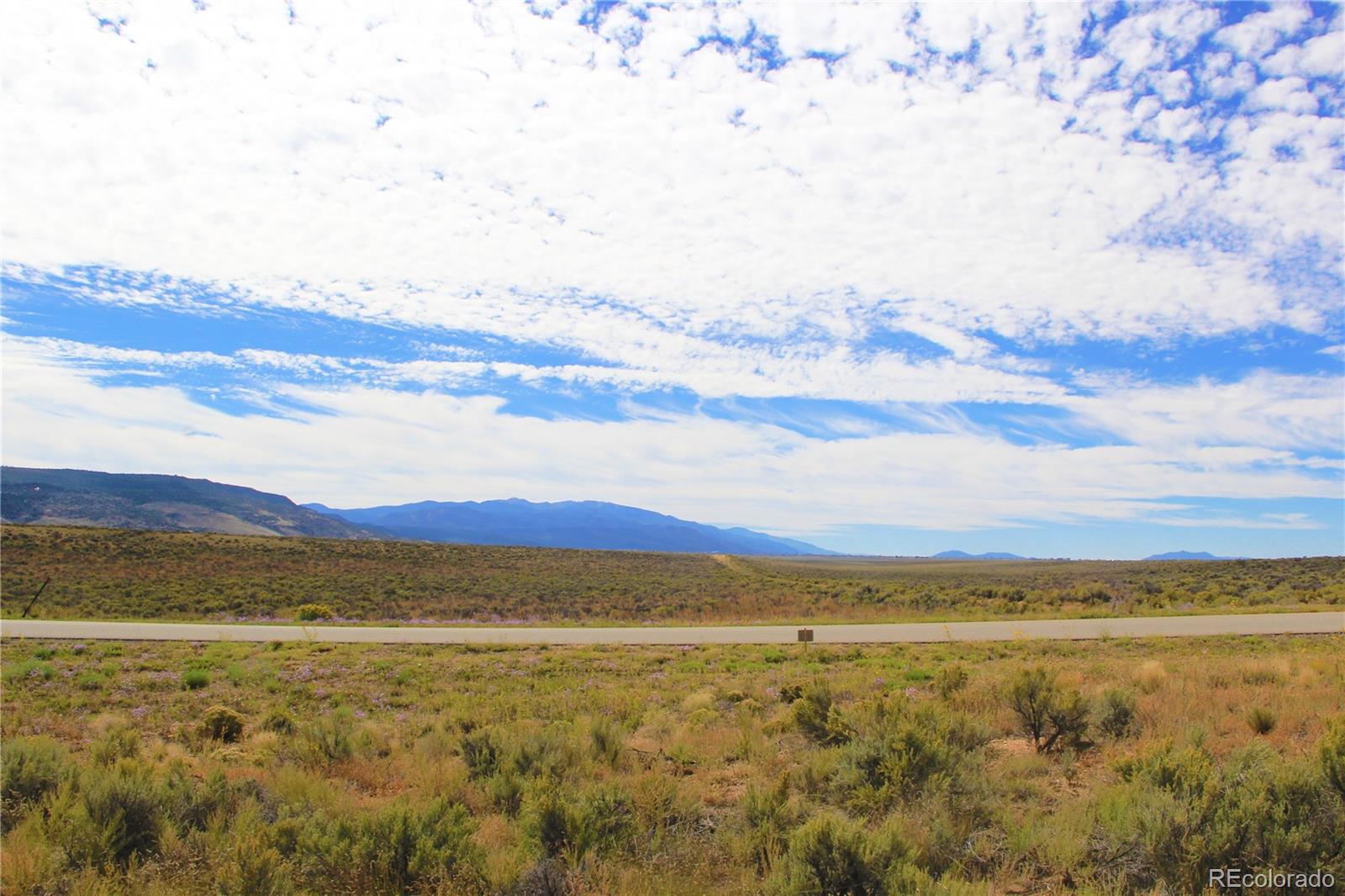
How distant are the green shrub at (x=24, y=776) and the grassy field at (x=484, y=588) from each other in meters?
23.0

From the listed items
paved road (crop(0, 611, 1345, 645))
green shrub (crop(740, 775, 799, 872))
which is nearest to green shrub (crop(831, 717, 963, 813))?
green shrub (crop(740, 775, 799, 872))

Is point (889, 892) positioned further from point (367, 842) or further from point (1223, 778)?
point (367, 842)

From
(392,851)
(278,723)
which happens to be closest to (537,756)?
(392,851)

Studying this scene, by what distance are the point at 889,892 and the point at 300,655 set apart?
58.9 feet

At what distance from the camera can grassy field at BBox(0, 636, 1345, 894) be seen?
16.9 feet

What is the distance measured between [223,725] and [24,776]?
13.4ft

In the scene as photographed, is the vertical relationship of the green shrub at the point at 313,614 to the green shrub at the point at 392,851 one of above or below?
below

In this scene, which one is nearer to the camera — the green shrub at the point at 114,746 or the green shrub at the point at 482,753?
the green shrub at the point at 482,753

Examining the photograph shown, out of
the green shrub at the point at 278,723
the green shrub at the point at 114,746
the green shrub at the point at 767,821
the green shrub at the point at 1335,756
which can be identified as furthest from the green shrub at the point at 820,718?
the green shrub at the point at 114,746

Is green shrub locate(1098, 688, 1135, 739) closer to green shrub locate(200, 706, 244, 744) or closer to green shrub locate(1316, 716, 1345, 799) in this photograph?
green shrub locate(1316, 716, 1345, 799)

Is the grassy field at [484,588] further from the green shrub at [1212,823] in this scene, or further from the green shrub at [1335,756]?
the green shrub at [1212,823]

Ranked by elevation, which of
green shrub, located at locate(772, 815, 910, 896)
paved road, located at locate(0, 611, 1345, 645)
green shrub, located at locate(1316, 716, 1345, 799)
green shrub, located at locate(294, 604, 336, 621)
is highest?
green shrub, located at locate(1316, 716, 1345, 799)

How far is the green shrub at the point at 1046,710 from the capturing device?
858cm

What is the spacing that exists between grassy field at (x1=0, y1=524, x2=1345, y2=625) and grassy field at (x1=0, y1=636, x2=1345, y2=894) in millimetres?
18764
